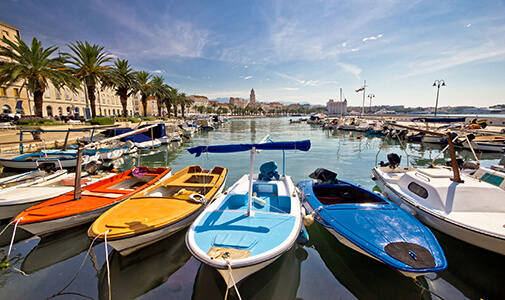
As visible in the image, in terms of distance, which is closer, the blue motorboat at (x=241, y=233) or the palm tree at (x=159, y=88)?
the blue motorboat at (x=241, y=233)

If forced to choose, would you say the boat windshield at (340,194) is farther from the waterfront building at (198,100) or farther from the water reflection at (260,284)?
the waterfront building at (198,100)

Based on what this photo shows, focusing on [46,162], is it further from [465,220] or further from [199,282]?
[465,220]

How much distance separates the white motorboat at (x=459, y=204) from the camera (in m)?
4.95

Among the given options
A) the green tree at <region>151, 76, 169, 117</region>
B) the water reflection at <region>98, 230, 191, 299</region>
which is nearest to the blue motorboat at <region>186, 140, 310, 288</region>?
the water reflection at <region>98, 230, 191, 299</region>

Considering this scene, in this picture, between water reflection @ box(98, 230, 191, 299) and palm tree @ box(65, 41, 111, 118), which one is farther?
palm tree @ box(65, 41, 111, 118)

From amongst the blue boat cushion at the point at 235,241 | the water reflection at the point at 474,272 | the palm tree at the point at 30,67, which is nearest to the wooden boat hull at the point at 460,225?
the water reflection at the point at 474,272

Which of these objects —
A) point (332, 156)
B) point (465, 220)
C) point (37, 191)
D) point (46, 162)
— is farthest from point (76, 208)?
point (332, 156)

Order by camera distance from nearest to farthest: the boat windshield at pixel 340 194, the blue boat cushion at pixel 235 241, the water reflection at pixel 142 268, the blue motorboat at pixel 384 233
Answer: the blue motorboat at pixel 384 233
the blue boat cushion at pixel 235 241
the water reflection at pixel 142 268
the boat windshield at pixel 340 194

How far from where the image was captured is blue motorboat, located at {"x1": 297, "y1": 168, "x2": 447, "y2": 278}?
3.96 meters

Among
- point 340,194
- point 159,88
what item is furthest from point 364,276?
point 159,88

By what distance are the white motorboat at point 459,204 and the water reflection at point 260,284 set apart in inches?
171

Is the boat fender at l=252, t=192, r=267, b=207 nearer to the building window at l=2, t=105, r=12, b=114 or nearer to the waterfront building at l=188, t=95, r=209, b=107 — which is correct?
the building window at l=2, t=105, r=12, b=114

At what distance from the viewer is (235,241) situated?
4.33m

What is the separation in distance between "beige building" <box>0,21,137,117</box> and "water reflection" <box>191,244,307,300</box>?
31.1m
